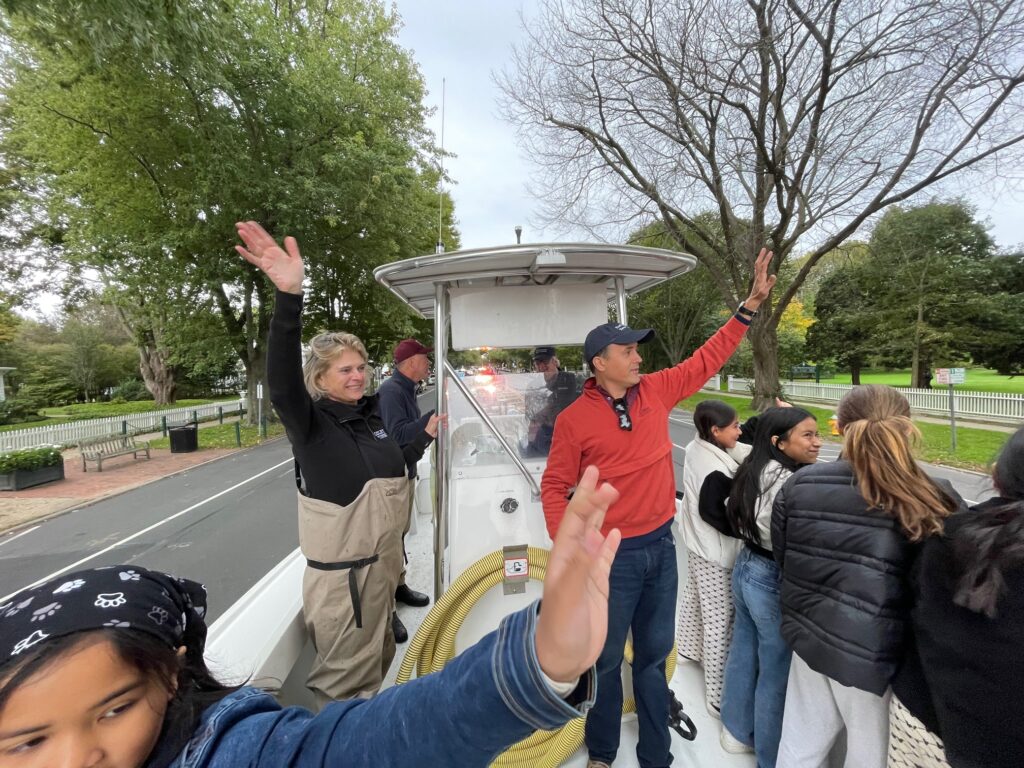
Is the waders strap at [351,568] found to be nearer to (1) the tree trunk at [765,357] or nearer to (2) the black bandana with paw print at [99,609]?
(2) the black bandana with paw print at [99,609]

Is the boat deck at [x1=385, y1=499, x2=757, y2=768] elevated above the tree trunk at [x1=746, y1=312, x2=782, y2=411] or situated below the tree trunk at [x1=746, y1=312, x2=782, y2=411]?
below

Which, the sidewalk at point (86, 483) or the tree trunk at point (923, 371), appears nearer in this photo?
the sidewalk at point (86, 483)

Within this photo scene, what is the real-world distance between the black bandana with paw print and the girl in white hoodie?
2.01m

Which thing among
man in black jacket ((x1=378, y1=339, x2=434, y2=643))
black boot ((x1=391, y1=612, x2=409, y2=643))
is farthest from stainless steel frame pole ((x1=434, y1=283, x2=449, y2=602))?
black boot ((x1=391, y1=612, x2=409, y2=643))

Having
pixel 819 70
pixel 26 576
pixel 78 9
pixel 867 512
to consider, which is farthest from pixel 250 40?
pixel 867 512

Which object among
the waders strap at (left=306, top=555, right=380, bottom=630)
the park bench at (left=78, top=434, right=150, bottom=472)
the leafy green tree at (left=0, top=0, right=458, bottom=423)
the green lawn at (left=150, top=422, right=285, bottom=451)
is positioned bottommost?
the green lawn at (left=150, top=422, right=285, bottom=451)

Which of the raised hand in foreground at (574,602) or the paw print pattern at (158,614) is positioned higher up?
the raised hand in foreground at (574,602)

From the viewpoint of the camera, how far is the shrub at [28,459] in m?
9.90

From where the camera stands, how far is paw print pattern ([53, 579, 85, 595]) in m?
0.75

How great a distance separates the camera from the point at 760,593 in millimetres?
1933

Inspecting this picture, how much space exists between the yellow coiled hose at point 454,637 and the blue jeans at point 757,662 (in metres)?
0.50

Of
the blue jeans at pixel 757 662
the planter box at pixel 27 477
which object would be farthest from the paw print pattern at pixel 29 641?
the planter box at pixel 27 477

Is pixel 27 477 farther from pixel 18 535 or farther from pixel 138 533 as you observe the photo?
pixel 138 533

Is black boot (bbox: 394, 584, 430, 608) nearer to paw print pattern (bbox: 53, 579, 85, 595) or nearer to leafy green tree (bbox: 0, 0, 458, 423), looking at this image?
paw print pattern (bbox: 53, 579, 85, 595)
